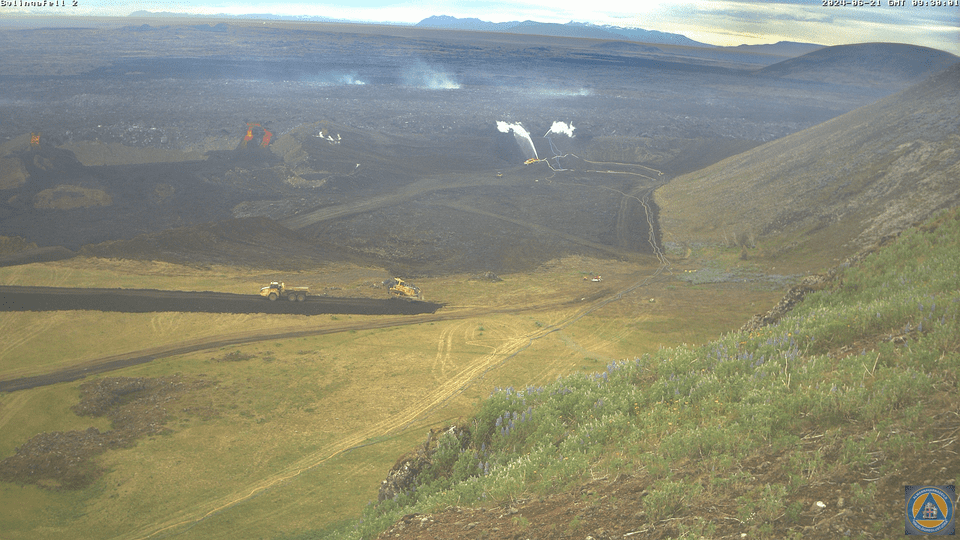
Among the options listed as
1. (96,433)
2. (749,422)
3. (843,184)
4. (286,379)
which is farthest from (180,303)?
(843,184)

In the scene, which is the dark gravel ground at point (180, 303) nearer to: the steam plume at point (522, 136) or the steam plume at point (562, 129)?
the steam plume at point (522, 136)

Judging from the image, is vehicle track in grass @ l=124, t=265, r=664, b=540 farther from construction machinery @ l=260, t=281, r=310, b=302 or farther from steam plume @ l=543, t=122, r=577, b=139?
steam plume @ l=543, t=122, r=577, b=139

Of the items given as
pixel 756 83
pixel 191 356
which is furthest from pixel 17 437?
pixel 756 83

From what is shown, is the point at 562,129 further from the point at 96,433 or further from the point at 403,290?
the point at 96,433

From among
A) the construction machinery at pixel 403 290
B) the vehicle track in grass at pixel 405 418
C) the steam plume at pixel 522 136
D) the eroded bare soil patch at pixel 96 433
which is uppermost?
the steam plume at pixel 522 136

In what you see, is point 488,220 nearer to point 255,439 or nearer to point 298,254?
point 298,254

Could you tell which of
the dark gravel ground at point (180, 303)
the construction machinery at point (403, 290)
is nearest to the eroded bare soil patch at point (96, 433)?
the dark gravel ground at point (180, 303)
